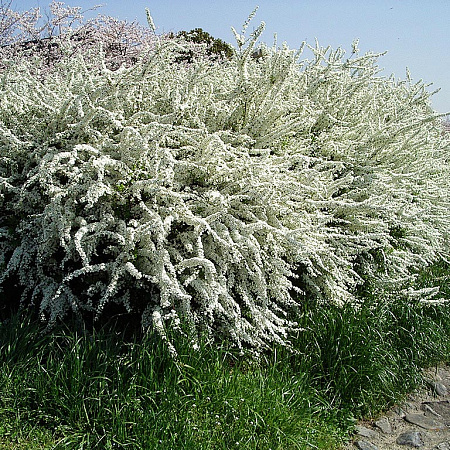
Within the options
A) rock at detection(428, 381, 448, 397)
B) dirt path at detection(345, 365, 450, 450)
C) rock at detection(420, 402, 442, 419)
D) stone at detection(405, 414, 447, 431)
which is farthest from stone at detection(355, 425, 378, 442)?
rock at detection(428, 381, 448, 397)

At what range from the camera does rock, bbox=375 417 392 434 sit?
333 cm

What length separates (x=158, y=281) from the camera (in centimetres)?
299

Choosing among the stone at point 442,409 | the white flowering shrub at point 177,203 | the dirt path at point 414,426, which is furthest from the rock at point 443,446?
the white flowering shrub at point 177,203

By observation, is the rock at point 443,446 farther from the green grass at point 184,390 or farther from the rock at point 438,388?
the rock at point 438,388

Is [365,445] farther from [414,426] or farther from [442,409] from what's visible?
[442,409]

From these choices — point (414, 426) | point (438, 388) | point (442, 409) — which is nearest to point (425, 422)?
point (414, 426)

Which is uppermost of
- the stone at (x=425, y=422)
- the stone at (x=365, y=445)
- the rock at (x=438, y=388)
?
the rock at (x=438, y=388)

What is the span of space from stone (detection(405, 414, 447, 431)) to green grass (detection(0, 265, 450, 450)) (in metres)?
0.15

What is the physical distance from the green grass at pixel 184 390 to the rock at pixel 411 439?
8.9 inches

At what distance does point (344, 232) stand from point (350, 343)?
44.7 inches

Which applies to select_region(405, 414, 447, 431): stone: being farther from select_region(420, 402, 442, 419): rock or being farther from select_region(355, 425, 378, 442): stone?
select_region(355, 425, 378, 442): stone

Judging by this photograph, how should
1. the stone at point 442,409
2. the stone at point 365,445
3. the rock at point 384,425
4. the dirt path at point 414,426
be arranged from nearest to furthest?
the stone at point 365,445, the dirt path at point 414,426, the rock at point 384,425, the stone at point 442,409

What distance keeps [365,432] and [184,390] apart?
3.91ft

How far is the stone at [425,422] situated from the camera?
3.45m
